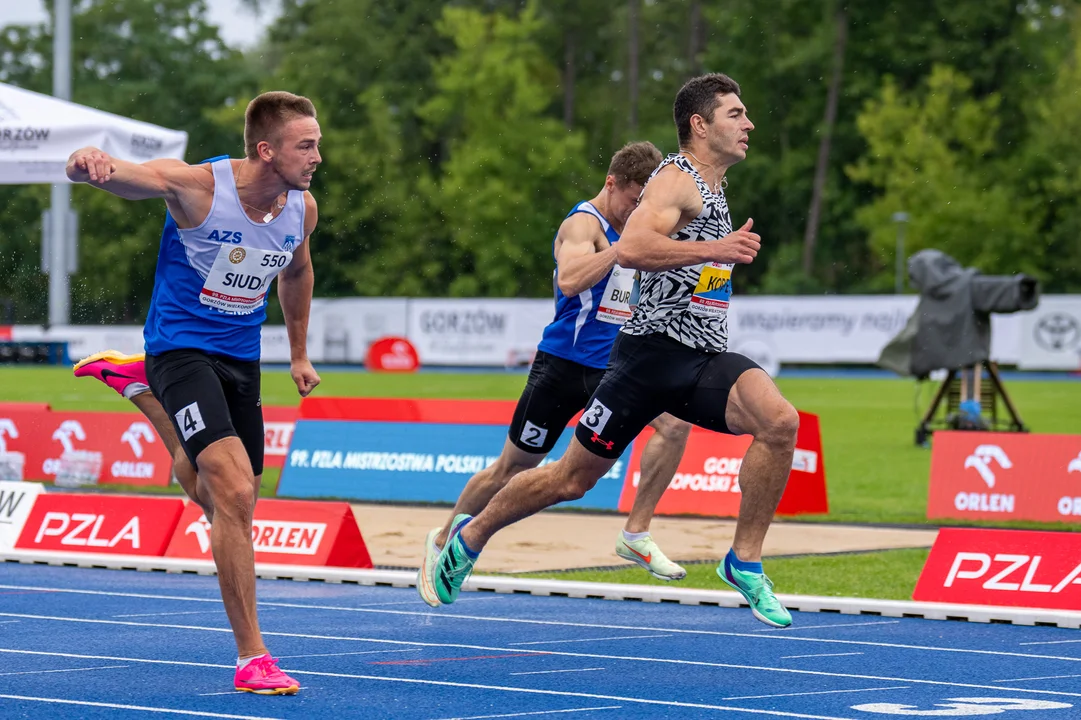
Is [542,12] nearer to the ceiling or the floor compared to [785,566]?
nearer to the ceiling

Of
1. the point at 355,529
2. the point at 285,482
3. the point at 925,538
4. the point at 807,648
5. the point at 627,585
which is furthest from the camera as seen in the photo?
the point at 285,482

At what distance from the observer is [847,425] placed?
2414 centimetres

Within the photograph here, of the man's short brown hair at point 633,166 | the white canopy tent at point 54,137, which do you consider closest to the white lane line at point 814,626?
the man's short brown hair at point 633,166

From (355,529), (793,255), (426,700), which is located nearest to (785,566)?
(355,529)

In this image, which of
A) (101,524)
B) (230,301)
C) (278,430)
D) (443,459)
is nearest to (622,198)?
(230,301)

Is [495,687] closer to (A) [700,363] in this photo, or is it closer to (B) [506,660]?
(B) [506,660]

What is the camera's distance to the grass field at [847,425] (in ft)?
32.4

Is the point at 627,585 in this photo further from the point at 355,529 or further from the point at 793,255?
the point at 793,255

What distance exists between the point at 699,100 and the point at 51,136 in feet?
28.4

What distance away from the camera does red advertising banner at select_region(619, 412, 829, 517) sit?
1288cm

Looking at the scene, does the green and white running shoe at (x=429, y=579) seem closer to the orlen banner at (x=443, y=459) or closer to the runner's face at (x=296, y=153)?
the runner's face at (x=296, y=153)

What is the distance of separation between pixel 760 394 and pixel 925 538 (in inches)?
216

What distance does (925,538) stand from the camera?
11.6 meters

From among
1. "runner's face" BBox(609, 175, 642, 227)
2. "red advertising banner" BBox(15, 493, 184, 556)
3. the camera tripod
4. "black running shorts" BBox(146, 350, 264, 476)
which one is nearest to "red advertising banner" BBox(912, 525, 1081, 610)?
"runner's face" BBox(609, 175, 642, 227)
